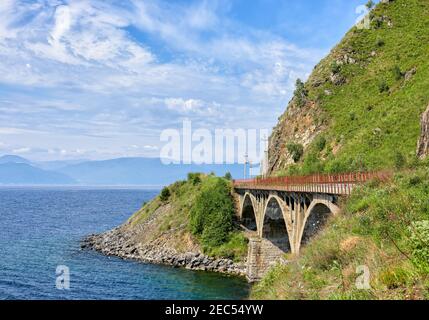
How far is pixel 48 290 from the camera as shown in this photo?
132ft

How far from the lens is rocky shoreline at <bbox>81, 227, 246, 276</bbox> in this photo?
5322 centimetres

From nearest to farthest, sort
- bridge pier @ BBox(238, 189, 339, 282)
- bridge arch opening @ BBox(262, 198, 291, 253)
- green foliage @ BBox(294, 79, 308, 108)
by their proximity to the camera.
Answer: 1. bridge pier @ BBox(238, 189, 339, 282)
2. bridge arch opening @ BBox(262, 198, 291, 253)
3. green foliage @ BBox(294, 79, 308, 108)

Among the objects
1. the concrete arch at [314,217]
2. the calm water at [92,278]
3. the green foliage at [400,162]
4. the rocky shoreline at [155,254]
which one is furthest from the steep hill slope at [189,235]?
the green foliage at [400,162]

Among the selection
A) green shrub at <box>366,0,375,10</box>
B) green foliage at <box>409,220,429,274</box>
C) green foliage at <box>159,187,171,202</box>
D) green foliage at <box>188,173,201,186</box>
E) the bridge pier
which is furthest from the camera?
green shrub at <box>366,0,375,10</box>

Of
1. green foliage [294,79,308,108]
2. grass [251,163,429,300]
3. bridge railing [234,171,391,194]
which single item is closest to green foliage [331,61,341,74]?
green foliage [294,79,308,108]

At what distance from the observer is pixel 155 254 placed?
59.6 meters

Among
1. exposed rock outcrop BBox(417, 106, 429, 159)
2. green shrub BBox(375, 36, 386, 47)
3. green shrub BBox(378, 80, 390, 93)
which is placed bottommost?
exposed rock outcrop BBox(417, 106, 429, 159)

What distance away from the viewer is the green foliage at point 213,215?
58875 millimetres

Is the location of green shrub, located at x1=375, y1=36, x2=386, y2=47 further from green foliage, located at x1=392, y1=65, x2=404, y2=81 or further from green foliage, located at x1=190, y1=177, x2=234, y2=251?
green foliage, located at x1=190, y1=177, x2=234, y2=251

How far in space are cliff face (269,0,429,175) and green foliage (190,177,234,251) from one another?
12.7m

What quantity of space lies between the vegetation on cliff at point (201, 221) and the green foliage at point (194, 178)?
315 millimetres

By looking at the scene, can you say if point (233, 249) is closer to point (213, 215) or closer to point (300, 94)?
point (213, 215)
